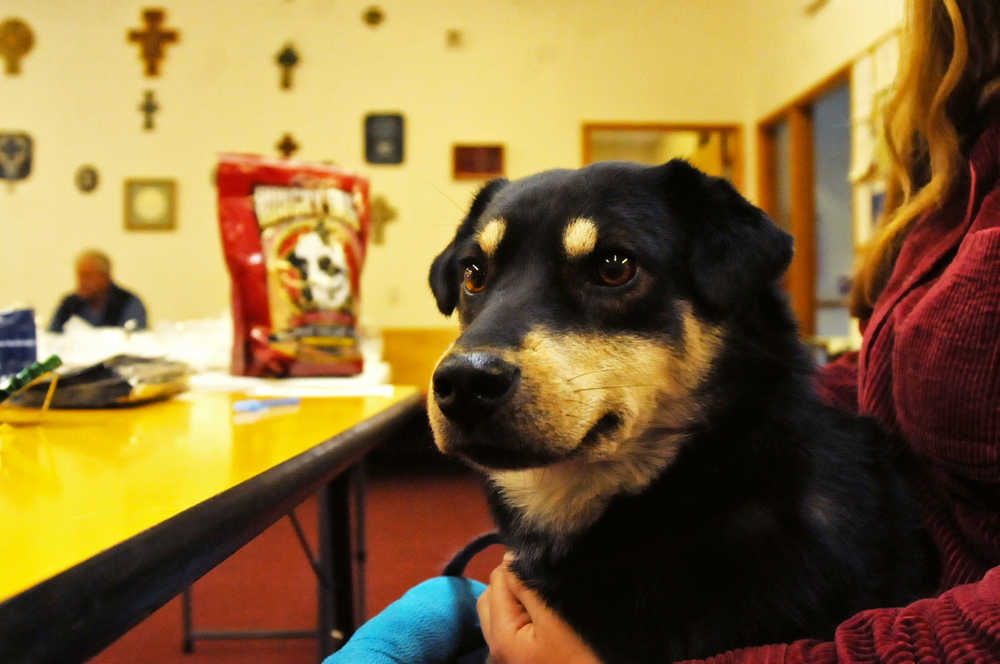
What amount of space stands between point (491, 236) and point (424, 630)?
47 centimetres

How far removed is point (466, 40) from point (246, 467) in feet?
17.7

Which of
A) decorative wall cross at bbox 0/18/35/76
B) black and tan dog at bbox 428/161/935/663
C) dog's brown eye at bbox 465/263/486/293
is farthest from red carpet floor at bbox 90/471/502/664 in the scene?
decorative wall cross at bbox 0/18/35/76

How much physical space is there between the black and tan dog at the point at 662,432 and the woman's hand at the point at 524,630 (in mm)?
16

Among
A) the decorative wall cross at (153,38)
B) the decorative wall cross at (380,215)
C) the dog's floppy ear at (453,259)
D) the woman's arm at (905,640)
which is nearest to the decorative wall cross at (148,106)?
the decorative wall cross at (153,38)

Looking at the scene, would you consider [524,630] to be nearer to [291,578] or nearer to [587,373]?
[587,373]

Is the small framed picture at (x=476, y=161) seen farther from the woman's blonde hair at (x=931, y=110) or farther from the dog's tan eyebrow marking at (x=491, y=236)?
the dog's tan eyebrow marking at (x=491, y=236)

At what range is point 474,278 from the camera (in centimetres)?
103

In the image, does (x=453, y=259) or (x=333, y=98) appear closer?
(x=453, y=259)

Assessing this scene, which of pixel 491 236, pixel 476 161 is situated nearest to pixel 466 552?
pixel 491 236

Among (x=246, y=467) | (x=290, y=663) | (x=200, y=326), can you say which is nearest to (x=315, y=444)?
(x=246, y=467)

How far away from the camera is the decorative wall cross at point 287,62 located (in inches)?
217

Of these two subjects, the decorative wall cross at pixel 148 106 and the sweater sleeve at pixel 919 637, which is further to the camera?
Result: the decorative wall cross at pixel 148 106

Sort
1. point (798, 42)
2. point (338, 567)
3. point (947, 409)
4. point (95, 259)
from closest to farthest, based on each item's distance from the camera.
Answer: point (947, 409) → point (338, 567) → point (95, 259) → point (798, 42)

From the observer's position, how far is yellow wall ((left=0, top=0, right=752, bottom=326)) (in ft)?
18.1
